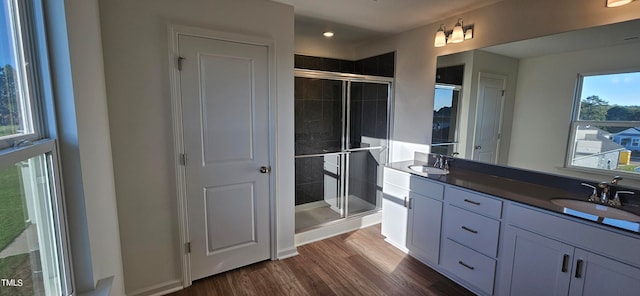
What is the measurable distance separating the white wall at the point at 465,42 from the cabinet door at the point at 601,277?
150 cm

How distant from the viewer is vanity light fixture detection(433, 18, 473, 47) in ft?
8.18

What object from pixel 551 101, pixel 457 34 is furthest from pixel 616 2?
pixel 457 34

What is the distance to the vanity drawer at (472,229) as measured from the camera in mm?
1969

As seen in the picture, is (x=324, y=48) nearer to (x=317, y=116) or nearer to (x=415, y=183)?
(x=317, y=116)

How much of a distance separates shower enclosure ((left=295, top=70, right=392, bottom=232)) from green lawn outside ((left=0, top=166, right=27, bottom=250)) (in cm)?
257

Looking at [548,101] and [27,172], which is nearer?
[27,172]

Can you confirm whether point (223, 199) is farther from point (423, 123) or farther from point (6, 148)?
point (423, 123)

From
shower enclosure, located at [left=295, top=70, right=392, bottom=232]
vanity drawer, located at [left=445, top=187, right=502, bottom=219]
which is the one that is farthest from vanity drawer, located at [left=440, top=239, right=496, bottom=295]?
shower enclosure, located at [left=295, top=70, right=392, bottom=232]

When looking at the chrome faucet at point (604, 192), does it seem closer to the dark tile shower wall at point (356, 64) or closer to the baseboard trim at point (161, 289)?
the dark tile shower wall at point (356, 64)

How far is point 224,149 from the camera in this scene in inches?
88.5

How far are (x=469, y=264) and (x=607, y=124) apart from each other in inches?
53.2

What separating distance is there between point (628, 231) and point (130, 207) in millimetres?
2963

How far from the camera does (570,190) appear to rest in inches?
78.4

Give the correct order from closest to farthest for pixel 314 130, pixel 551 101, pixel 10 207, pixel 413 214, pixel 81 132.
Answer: pixel 10 207 < pixel 81 132 < pixel 551 101 < pixel 413 214 < pixel 314 130
